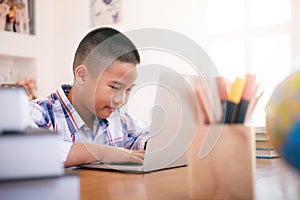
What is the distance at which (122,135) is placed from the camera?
122 cm

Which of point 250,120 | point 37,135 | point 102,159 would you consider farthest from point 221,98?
point 102,159

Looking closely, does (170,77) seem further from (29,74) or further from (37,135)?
(29,74)

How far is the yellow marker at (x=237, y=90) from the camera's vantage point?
1.47 feet

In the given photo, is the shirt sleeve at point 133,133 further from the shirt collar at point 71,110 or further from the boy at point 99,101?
the shirt collar at point 71,110

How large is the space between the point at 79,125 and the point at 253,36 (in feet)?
5.47

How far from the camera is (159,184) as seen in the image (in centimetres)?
59

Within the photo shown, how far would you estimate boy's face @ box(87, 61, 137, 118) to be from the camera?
1124 mm

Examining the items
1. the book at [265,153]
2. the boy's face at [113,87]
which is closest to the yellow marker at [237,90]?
the book at [265,153]

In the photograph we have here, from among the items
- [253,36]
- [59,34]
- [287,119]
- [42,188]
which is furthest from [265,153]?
[59,34]

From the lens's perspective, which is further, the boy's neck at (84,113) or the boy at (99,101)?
the boy's neck at (84,113)

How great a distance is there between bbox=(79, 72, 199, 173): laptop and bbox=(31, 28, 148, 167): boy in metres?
0.26

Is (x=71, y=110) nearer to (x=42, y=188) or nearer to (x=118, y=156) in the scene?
(x=118, y=156)

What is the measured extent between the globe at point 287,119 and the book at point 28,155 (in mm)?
231

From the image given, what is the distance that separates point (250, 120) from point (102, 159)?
1.53ft
